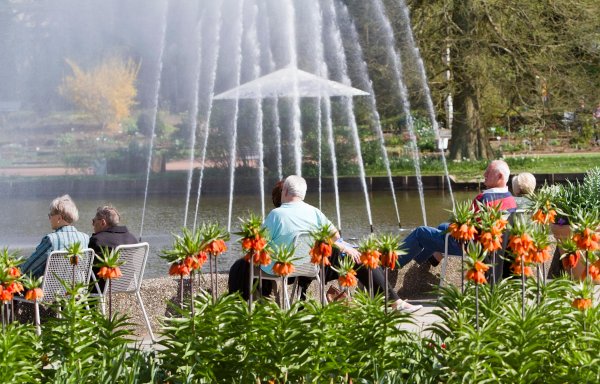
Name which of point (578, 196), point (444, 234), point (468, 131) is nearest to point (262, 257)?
point (444, 234)

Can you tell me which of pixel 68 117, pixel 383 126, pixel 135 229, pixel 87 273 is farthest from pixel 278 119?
pixel 87 273

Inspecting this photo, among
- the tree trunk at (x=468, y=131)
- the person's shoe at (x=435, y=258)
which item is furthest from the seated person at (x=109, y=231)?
the tree trunk at (x=468, y=131)

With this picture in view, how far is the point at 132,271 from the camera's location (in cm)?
680

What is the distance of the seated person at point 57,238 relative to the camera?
673cm

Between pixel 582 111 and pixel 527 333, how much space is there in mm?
25224

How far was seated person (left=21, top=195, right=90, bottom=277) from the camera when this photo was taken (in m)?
6.73

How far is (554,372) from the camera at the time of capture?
188 inches

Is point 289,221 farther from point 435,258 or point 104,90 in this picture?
point 104,90

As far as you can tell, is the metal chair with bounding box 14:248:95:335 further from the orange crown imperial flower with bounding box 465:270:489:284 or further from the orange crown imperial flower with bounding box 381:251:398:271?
the orange crown imperial flower with bounding box 465:270:489:284

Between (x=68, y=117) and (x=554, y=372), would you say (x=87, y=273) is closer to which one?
(x=554, y=372)

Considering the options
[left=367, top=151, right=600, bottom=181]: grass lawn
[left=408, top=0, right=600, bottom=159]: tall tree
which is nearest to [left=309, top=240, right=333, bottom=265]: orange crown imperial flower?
[left=367, top=151, right=600, bottom=181]: grass lawn

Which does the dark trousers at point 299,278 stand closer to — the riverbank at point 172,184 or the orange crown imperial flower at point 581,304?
the orange crown imperial flower at point 581,304

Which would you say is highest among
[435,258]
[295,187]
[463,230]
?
[295,187]

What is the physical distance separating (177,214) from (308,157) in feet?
27.0
